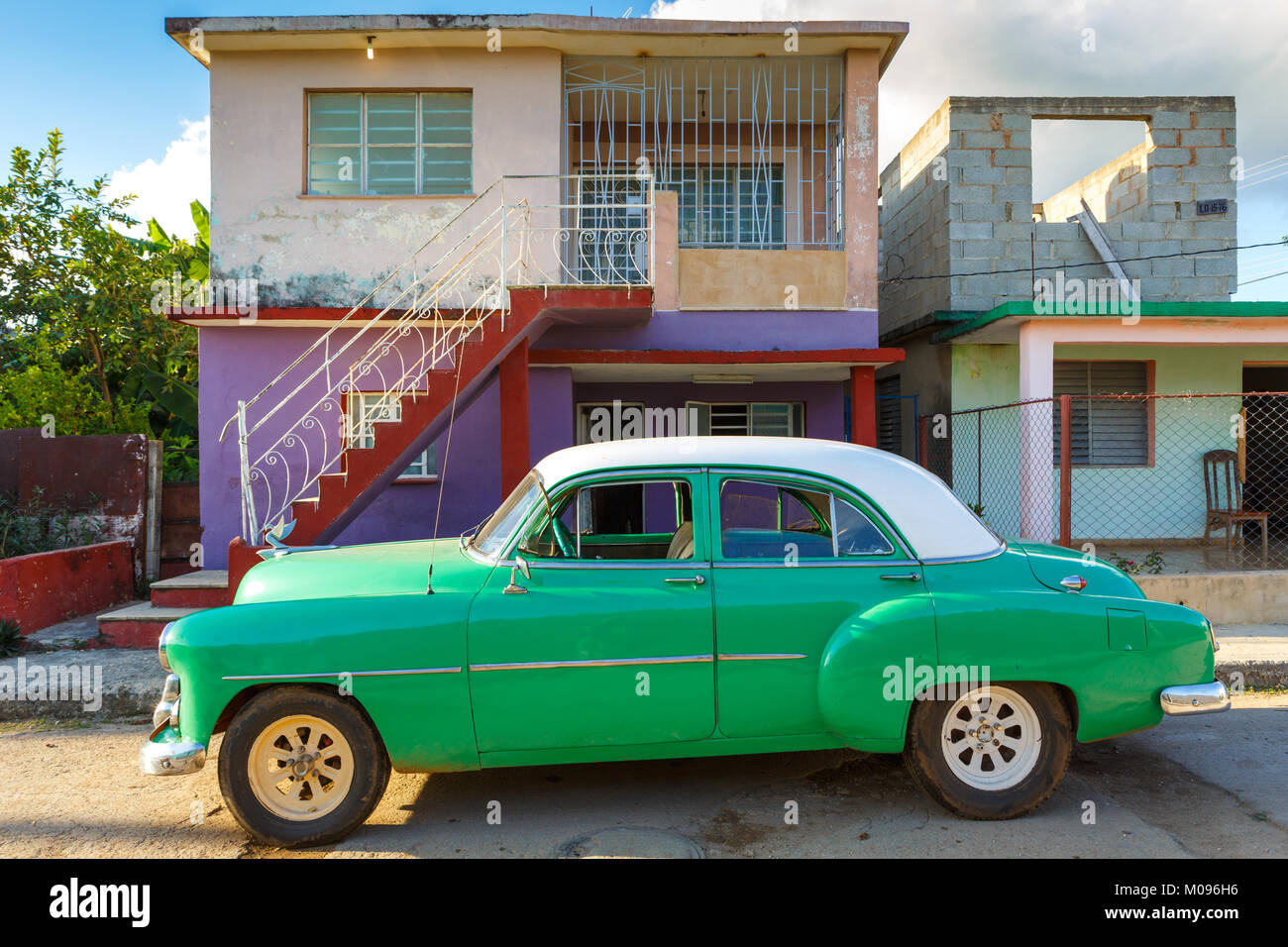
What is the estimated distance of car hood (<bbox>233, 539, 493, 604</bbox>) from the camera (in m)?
4.04

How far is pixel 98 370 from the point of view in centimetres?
1183

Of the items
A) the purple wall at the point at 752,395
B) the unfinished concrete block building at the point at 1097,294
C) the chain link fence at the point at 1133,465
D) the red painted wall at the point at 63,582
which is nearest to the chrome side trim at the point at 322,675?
the red painted wall at the point at 63,582

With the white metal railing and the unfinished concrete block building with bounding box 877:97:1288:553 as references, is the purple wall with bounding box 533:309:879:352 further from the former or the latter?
the unfinished concrete block building with bounding box 877:97:1288:553

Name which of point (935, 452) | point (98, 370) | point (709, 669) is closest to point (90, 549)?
point (98, 370)

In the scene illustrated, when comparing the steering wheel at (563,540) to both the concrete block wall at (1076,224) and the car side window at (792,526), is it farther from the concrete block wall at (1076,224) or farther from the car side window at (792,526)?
the concrete block wall at (1076,224)

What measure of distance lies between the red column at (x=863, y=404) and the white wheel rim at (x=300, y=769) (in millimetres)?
6609

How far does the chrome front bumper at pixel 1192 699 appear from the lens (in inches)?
159

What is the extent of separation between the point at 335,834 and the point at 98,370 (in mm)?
10439

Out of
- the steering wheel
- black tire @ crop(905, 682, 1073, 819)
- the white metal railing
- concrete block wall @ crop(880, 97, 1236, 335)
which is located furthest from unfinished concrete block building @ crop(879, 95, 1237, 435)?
the steering wheel

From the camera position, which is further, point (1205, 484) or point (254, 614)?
point (1205, 484)

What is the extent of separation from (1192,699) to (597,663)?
2.77 m

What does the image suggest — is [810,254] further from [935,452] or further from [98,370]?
[98,370]

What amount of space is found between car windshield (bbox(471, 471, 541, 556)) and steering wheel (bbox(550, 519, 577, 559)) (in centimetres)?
17

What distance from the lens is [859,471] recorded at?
4.33 meters
